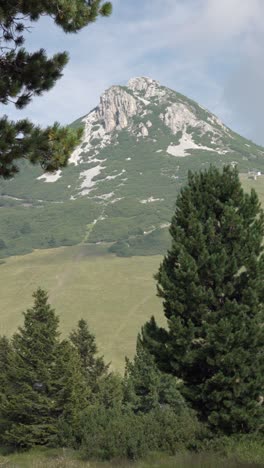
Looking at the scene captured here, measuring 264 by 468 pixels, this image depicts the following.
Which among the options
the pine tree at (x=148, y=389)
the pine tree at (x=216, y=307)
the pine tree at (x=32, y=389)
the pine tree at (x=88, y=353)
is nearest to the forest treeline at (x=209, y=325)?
the pine tree at (x=216, y=307)

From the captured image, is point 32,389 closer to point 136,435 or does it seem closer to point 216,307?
point 136,435

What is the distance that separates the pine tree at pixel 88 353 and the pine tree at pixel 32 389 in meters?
17.8

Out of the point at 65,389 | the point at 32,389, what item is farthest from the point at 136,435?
the point at 32,389

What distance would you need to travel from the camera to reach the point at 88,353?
2400 inches

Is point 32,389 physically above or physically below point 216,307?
below

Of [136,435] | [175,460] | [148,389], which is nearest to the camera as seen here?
[175,460]

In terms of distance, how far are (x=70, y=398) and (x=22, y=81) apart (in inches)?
1241

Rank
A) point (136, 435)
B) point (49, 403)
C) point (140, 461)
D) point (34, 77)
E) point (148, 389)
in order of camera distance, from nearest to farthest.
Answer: point (34, 77), point (140, 461), point (136, 435), point (49, 403), point (148, 389)

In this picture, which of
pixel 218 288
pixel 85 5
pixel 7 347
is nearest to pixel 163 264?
pixel 218 288

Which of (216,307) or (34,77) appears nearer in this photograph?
(34,77)

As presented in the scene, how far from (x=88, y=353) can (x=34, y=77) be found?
166 feet

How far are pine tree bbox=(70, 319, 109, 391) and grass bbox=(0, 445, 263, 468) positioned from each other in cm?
2106

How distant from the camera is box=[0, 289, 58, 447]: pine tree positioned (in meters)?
39.3

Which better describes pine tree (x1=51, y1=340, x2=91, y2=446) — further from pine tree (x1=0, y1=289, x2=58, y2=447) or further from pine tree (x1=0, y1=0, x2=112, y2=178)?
pine tree (x1=0, y1=0, x2=112, y2=178)
